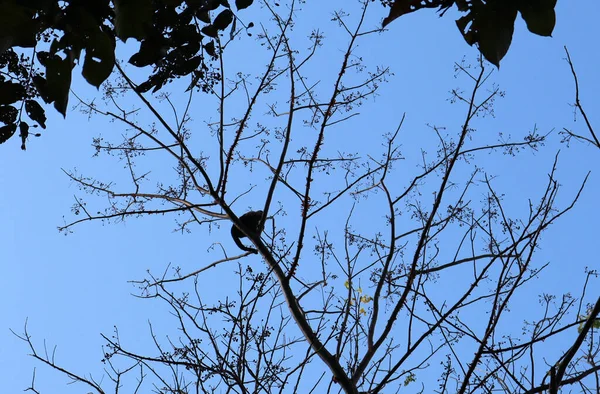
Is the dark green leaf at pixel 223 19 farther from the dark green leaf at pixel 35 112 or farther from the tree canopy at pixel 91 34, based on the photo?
the dark green leaf at pixel 35 112

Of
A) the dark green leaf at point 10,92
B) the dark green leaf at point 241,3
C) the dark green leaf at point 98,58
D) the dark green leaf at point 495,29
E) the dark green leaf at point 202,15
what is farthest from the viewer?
the dark green leaf at point 202,15

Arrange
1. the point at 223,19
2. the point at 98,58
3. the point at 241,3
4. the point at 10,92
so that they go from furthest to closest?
the point at 223,19
the point at 241,3
the point at 10,92
the point at 98,58

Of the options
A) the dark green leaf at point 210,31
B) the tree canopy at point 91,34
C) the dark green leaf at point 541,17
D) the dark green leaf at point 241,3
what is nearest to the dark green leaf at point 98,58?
the tree canopy at point 91,34

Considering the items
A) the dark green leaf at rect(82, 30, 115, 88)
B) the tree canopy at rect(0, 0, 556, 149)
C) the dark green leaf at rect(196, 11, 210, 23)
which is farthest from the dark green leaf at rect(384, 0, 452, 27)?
the dark green leaf at rect(196, 11, 210, 23)

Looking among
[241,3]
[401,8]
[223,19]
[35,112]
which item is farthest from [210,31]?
[401,8]

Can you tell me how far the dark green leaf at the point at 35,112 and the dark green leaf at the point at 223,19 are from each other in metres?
0.56

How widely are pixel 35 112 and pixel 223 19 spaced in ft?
1.93

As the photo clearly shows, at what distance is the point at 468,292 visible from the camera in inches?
111

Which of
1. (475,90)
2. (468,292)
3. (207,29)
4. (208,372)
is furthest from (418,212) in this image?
(207,29)

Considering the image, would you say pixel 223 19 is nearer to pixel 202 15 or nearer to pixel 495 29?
pixel 202 15

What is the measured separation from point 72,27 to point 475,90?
260cm

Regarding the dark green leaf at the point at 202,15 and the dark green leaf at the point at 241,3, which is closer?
the dark green leaf at the point at 241,3

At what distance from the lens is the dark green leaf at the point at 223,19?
172 centimetres

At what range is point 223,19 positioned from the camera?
1.72 metres
